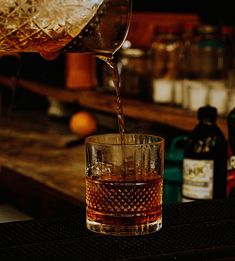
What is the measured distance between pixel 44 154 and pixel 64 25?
201 centimetres

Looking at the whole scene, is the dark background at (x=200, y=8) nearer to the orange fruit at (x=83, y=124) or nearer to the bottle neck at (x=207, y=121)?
the orange fruit at (x=83, y=124)

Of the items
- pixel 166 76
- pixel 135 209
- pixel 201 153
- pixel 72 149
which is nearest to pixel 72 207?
pixel 201 153

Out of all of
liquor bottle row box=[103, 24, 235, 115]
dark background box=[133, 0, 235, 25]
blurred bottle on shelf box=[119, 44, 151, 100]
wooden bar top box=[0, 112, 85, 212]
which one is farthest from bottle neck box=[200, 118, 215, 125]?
dark background box=[133, 0, 235, 25]

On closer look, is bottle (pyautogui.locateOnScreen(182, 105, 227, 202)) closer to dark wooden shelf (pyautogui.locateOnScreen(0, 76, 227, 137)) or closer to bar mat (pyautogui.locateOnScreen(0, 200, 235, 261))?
bar mat (pyautogui.locateOnScreen(0, 200, 235, 261))

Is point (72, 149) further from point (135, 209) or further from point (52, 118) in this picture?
point (135, 209)

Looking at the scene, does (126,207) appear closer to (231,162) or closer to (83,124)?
(231,162)

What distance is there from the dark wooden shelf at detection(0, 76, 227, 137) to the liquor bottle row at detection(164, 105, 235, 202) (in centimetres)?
99

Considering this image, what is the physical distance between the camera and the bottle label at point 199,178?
178cm

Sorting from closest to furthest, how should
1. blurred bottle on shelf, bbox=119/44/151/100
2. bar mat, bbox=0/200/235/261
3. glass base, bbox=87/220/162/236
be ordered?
bar mat, bbox=0/200/235/261
glass base, bbox=87/220/162/236
blurred bottle on shelf, bbox=119/44/151/100

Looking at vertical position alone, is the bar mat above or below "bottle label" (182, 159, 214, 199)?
above

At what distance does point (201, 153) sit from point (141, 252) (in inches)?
30.7

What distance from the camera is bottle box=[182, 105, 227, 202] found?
1785 mm

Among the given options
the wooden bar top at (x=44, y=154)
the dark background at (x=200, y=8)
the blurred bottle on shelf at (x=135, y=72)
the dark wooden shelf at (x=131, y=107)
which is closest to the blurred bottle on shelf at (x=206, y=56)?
the blurred bottle on shelf at (x=135, y=72)

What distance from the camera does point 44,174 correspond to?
2652 mm
